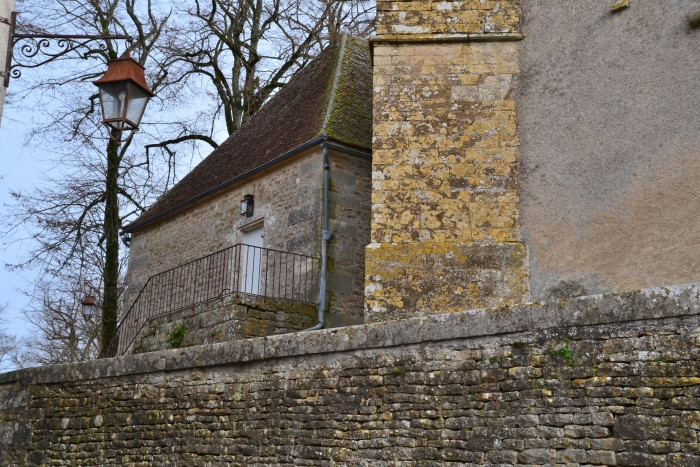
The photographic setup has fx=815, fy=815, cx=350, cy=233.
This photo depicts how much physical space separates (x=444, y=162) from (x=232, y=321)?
3133mm

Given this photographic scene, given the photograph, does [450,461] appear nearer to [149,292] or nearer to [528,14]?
[528,14]

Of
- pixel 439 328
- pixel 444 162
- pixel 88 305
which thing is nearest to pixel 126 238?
pixel 88 305

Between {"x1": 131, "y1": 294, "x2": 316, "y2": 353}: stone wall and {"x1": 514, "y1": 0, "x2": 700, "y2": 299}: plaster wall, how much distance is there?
3205mm

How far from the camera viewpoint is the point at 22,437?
8969 millimetres

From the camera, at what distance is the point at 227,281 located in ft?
39.5

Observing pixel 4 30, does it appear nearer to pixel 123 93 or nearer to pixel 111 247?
pixel 123 93

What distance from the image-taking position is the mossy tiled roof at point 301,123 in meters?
11.8

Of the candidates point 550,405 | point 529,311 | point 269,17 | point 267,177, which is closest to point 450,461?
point 550,405

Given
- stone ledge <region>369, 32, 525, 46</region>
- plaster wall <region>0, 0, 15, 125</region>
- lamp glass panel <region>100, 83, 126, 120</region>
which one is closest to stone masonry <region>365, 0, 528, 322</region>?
stone ledge <region>369, 32, 525, 46</region>

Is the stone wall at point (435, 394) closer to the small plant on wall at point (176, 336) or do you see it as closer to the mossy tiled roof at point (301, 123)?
the small plant on wall at point (176, 336)

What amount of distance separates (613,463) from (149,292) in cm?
1024

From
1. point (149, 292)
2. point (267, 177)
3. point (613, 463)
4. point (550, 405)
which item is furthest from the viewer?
point (149, 292)

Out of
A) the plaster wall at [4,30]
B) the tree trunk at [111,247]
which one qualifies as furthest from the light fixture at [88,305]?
the plaster wall at [4,30]

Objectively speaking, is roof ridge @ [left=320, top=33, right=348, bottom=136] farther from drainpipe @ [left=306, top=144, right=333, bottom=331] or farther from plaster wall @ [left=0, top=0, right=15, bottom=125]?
plaster wall @ [left=0, top=0, right=15, bottom=125]
